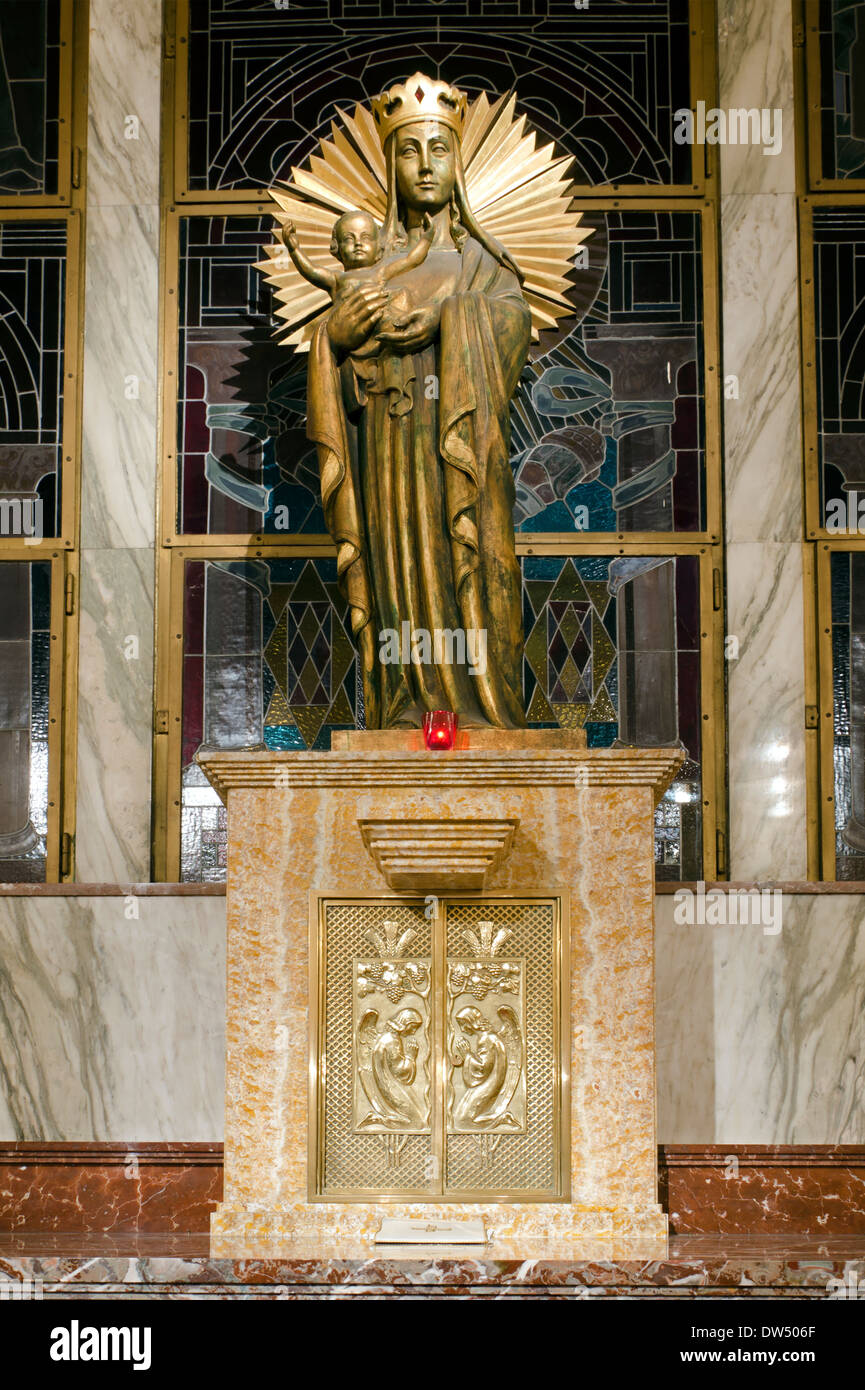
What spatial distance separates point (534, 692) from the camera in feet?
22.3

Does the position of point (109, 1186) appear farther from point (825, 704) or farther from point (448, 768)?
point (825, 704)

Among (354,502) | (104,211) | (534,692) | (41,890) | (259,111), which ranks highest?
(259,111)

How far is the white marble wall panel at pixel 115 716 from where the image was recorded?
6680 mm

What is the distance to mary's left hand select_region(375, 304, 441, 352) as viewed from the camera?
5660 mm

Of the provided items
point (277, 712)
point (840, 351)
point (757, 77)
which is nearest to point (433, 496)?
point (277, 712)

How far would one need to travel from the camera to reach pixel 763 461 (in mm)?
6840

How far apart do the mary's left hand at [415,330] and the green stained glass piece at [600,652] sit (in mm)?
Answer: 1599

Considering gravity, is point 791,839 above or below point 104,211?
below

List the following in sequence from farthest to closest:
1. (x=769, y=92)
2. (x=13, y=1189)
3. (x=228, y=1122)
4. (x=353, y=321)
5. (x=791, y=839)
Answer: (x=769, y=92) < (x=791, y=839) < (x=13, y=1189) < (x=353, y=321) < (x=228, y=1122)

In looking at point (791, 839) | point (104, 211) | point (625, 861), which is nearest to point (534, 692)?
point (791, 839)

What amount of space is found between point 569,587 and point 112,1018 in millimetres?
2389

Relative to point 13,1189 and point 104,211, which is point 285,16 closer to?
point 104,211

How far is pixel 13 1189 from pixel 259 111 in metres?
4.33

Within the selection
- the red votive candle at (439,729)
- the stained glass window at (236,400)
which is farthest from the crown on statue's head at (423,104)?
the red votive candle at (439,729)
